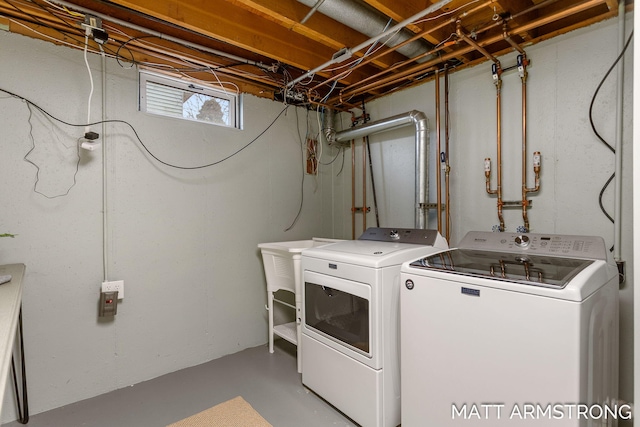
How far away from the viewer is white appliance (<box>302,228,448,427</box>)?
65.7 inches

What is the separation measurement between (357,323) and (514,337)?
2.61 feet

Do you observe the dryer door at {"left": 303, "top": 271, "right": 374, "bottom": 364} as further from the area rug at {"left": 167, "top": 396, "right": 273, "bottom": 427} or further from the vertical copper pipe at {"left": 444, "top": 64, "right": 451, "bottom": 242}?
the vertical copper pipe at {"left": 444, "top": 64, "right": 451, "bottom": 242}

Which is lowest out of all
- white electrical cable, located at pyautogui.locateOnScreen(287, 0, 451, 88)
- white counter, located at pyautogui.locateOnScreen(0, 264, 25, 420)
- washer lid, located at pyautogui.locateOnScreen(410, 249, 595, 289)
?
white counter, located at pyautogui.locateOnScreen(0, 264, 25, 420)

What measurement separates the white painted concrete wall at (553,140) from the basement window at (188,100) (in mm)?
1567

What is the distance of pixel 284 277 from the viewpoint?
8.33 feet

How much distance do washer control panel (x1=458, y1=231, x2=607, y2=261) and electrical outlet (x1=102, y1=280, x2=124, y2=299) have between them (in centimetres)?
219

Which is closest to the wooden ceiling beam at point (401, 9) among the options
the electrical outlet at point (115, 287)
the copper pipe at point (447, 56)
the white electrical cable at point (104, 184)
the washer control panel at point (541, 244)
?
the copper pipe at point (447, 56)

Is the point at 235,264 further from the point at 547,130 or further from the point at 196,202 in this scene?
the point at 547,130

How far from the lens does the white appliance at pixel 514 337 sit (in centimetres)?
113

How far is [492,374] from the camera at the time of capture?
128 cm

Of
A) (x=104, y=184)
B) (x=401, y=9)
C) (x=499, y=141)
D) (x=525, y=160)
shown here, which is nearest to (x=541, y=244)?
(x=525, y=160)

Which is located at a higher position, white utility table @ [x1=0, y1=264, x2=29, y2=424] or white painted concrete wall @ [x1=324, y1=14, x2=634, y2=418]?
white painted concrete wall @ [x1=324, y1=14, x2=634, y2=418]

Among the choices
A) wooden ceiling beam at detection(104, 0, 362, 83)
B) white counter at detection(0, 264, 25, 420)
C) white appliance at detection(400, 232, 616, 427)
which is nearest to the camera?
white counter at detection(0, 264, 25, 420)

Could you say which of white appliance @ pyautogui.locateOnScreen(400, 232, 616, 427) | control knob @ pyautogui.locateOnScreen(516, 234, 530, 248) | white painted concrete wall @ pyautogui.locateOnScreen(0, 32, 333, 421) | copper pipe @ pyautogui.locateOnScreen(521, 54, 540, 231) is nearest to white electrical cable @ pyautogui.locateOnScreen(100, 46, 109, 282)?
white painted concrete wall @ pyautogui.locateOnScreen(0, 32, 333, 421)
